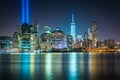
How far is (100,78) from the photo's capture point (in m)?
57.2

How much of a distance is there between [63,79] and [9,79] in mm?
7433

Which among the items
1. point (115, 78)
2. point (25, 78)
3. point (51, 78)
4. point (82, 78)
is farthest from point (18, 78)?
point (115, 78)

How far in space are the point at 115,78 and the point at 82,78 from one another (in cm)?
479

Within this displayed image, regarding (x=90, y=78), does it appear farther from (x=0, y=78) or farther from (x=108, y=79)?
(x=0, y=78)

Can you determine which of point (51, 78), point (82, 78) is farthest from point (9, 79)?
point (82, 78)

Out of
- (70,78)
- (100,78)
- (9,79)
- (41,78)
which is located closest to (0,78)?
(9,79)

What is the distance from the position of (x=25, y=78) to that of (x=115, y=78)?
1275 centimetres

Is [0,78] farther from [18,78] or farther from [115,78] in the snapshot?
[115,78]

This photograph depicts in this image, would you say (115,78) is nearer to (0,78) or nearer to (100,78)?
(100,78)

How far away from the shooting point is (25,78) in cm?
5819

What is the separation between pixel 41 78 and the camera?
190 feet

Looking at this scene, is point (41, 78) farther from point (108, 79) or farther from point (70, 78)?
point (108, 79)

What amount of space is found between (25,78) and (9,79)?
3.01 m

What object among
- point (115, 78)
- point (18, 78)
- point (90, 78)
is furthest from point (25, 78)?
point (115, 78)
